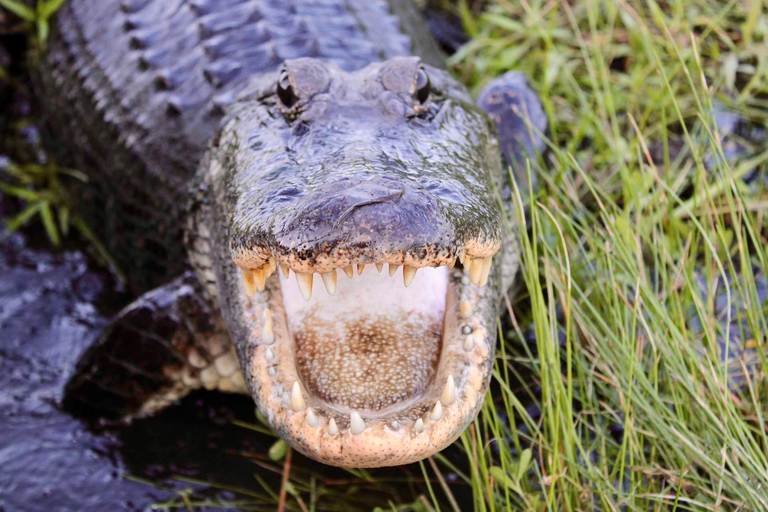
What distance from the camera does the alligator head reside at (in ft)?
5.76

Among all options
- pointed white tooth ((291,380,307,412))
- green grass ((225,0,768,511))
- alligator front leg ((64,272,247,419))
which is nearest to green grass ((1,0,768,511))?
green grass ((225,0,768,511))

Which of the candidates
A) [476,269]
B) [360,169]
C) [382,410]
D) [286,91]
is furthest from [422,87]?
[382,410]

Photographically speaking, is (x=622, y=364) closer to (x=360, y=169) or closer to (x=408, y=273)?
(x=408, y=273)

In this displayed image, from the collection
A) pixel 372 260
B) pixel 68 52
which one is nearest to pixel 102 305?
pixel 68 52

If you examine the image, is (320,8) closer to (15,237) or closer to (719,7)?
(15,237)

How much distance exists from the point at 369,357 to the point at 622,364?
699mm

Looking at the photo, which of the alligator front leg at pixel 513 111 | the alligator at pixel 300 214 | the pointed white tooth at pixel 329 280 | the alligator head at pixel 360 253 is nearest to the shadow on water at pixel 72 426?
the alligator at pixel 300 214

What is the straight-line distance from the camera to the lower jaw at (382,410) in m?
1.83

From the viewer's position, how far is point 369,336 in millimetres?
2223

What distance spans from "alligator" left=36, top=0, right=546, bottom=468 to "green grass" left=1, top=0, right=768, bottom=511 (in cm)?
21

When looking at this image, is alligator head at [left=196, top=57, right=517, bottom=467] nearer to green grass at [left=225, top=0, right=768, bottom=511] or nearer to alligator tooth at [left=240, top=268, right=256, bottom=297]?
alligator tooth at [left=240, top=268, right=256, bottom=297]

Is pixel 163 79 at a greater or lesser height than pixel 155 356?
greater

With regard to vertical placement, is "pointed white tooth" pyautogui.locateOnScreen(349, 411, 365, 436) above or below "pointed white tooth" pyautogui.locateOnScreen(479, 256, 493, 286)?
below

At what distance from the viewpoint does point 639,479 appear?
205 cm
